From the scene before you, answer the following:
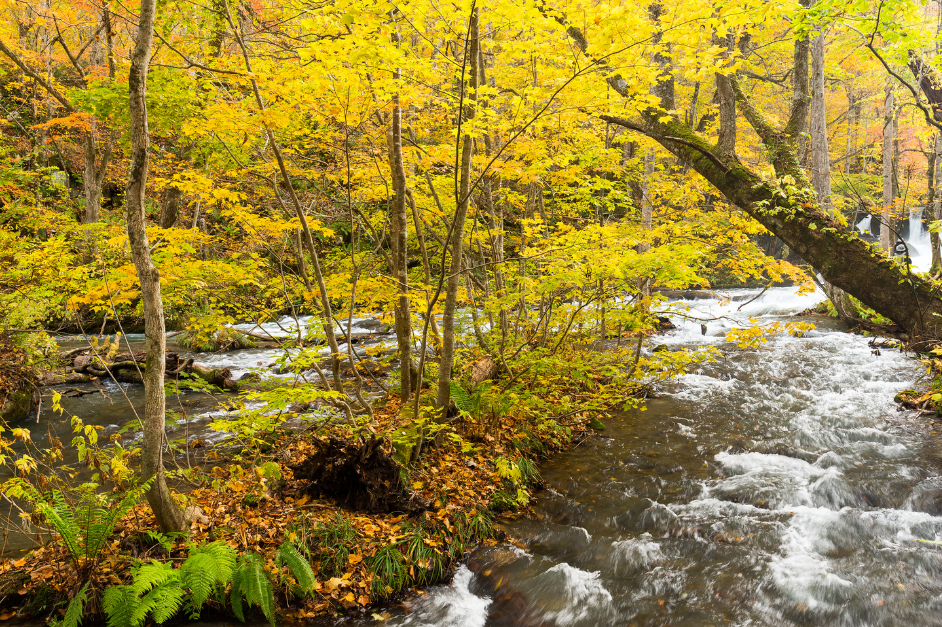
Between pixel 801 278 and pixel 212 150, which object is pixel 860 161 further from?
pixel 212 150

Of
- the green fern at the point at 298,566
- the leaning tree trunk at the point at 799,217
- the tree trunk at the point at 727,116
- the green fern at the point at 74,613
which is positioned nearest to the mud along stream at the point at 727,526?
the green fern at the point at 298,566

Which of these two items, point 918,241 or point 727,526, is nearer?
point 727,526

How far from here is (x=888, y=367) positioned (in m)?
9.41

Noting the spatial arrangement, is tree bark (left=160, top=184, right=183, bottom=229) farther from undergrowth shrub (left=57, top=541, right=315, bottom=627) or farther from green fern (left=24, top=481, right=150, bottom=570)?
undergrowth shrub (left=57, top=541, right=315, bottom=627)

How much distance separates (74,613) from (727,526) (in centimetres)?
533

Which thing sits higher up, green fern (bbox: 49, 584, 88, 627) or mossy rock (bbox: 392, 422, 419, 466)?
mossy rock (bbox: 392, 422, 419, 466)

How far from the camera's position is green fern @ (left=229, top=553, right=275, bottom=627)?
126 inches

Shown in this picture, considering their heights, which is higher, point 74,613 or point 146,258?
point 146,258

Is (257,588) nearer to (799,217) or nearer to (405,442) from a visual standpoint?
(405,442)

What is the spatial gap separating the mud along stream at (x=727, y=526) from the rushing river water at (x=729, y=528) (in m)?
0.02

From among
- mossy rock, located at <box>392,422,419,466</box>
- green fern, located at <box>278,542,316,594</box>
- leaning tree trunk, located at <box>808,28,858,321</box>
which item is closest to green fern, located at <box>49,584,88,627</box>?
green fern, located at <box>278,542,316,594</box>

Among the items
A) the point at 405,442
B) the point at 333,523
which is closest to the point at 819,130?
the point at 405,442

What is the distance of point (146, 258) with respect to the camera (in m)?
3.16

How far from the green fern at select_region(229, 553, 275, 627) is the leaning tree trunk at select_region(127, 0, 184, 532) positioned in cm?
82
